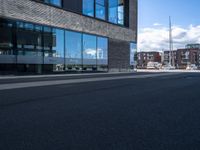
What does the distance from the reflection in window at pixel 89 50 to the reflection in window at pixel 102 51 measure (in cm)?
67

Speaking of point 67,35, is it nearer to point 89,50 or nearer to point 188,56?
point 89,50

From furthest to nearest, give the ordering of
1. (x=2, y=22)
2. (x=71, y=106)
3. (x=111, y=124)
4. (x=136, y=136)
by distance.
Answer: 1. (x=2, y=22)
2. (x=71, y=106)
3. (x=111, y=124)
4. (x=136, y=136)

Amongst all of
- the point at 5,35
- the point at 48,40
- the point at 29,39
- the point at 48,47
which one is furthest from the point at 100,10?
the point at 5,35

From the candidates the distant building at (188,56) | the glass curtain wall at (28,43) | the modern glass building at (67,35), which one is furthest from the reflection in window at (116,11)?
the distant building at (188,56)

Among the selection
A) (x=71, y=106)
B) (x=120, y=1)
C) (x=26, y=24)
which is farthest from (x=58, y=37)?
(x=71, y=106)

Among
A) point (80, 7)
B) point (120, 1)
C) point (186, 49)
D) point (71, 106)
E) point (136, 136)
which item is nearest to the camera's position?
point (136, 136)

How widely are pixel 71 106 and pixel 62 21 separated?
17.9 m

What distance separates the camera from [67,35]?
2480 centimetres

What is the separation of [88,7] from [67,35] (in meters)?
4.61

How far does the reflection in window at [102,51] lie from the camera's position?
2905 cm

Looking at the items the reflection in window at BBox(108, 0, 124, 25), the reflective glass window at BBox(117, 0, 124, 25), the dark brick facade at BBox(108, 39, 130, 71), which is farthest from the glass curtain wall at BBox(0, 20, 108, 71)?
the reflective glass window at BBox(117, 0, 124, 25)

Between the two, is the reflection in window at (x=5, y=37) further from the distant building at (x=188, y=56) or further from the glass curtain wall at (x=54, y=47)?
the distant building at (x=188, y=56)

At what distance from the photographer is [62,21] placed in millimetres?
24219

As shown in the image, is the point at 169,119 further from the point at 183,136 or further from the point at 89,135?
the point at 89,135
